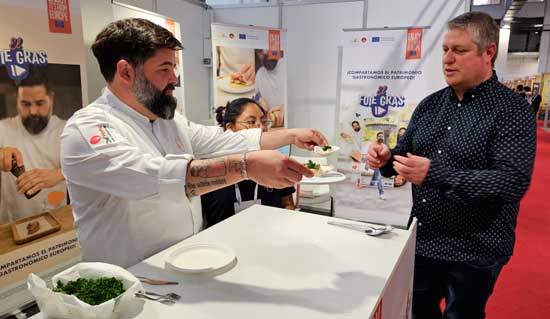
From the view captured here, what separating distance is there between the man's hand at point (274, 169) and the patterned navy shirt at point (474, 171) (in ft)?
1.95

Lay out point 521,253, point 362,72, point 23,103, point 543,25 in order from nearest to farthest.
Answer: point 23,103 < point 521,253 < point 362,72 < point 543,25

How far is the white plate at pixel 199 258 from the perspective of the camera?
3.89 feet

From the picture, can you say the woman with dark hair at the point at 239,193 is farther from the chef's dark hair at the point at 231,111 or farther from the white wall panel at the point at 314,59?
the white wall panel at the point at 314,59

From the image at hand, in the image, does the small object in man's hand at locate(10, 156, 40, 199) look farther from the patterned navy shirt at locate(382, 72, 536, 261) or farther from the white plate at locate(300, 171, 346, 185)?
the patterned navy shirt at locate(382, 72, 536, 261)

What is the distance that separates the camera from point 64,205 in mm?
2789

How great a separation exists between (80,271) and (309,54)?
4.59 meters

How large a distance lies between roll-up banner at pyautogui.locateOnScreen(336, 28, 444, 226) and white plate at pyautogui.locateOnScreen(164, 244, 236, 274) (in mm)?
3251

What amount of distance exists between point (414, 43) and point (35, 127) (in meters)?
3.58

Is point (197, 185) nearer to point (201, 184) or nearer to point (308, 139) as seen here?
point (201, 184)

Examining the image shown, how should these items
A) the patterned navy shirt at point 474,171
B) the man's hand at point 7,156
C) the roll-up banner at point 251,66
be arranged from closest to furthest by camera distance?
the patterned navy shirt at point 474,171 < the man's hand at point 7,156 < the roll-up banner at point 251,66

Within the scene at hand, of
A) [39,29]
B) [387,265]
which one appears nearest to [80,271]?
[387,265]

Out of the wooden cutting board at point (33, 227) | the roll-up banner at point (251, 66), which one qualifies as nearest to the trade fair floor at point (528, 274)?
the roll-up banner at point (251, 66)

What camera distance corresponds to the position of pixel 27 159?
253cm

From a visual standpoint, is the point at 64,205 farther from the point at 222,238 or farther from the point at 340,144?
the point at 340,144
